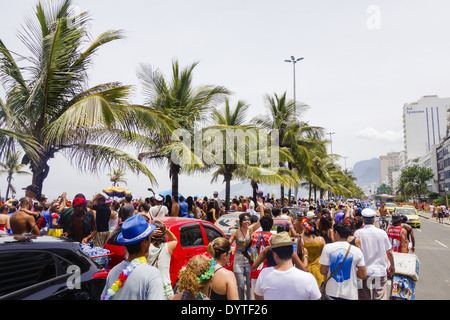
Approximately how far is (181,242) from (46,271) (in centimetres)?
239

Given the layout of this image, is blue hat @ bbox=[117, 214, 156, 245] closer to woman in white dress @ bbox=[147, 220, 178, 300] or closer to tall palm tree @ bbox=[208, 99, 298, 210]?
woman in white dress @ bbox=[147, 220, 178, 300]

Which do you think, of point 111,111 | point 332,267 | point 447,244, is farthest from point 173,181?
point 447,244

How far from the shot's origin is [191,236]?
599 cm

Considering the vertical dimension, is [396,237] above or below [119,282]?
below

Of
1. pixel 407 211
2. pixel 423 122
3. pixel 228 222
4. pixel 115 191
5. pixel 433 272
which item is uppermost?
pixel 423 122

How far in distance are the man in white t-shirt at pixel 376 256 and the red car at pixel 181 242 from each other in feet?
8.45

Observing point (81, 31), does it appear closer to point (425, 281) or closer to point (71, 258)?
point (71, 258)

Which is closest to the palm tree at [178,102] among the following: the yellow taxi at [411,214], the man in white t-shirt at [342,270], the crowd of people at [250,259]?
the crowd of people at [250,259]

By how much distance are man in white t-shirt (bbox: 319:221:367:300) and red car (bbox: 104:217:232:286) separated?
2485 millimetres

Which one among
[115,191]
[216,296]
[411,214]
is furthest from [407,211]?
[216,296]

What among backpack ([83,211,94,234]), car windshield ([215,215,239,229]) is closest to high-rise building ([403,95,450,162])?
car windshield ([215,215,239,229])

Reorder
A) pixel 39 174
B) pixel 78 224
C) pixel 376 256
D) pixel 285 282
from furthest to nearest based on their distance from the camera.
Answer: pixel 39 174 → pixel 78 224 → pixel 376 256 → pixel 285 282

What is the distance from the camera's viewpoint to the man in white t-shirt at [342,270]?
3825 millimetres

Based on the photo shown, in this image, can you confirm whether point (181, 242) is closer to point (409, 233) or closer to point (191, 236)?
point (191, 236)
